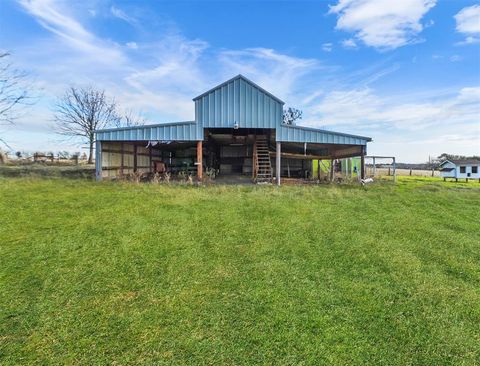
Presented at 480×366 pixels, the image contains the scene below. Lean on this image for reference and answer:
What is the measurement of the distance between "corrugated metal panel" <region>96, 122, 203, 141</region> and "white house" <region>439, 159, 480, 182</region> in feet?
102

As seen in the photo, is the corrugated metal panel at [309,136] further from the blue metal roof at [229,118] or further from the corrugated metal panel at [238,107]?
the corrugated metal panel at [238,107]

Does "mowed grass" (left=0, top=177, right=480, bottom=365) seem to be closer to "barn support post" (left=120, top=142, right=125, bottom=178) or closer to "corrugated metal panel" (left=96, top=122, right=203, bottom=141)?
"corrugated metal panel" (left=96, top=122, right=203, bottom=141)

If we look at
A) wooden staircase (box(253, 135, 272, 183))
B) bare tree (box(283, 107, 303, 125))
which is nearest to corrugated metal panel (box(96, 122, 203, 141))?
wooden staircase (box(253, 135, 272, 183))

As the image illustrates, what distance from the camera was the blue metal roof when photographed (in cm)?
1362

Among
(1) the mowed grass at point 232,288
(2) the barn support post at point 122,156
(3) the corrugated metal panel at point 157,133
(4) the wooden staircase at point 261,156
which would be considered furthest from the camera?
(4) the wooden staircase at point 261,156

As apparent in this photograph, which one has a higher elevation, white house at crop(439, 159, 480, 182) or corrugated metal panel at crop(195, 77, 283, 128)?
corrugated metal panel at crop(195, 77, 283, 128)

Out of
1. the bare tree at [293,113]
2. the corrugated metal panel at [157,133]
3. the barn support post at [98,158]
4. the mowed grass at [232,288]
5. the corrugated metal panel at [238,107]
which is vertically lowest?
the mowed grass at [232,288]

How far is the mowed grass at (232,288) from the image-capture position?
2.99 m

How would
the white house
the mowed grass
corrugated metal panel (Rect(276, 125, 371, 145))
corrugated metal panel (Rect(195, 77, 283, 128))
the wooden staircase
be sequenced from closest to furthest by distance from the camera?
the mowed grass < corrugated metal panel (Rect(195, 77, 283, 128)) < corrugated metal panel (Rect(276, 125, 371, 145)) < the wooden staircase < the white house

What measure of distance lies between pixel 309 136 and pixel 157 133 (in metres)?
7.45

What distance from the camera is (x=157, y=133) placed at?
13.6m

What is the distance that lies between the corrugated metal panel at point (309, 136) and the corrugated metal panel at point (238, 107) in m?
0.57

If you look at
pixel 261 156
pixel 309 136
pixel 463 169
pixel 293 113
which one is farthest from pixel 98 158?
pixel 293 113

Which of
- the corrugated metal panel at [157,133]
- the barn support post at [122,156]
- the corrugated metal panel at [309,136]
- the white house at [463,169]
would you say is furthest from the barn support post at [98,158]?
the white house at [463,169]
